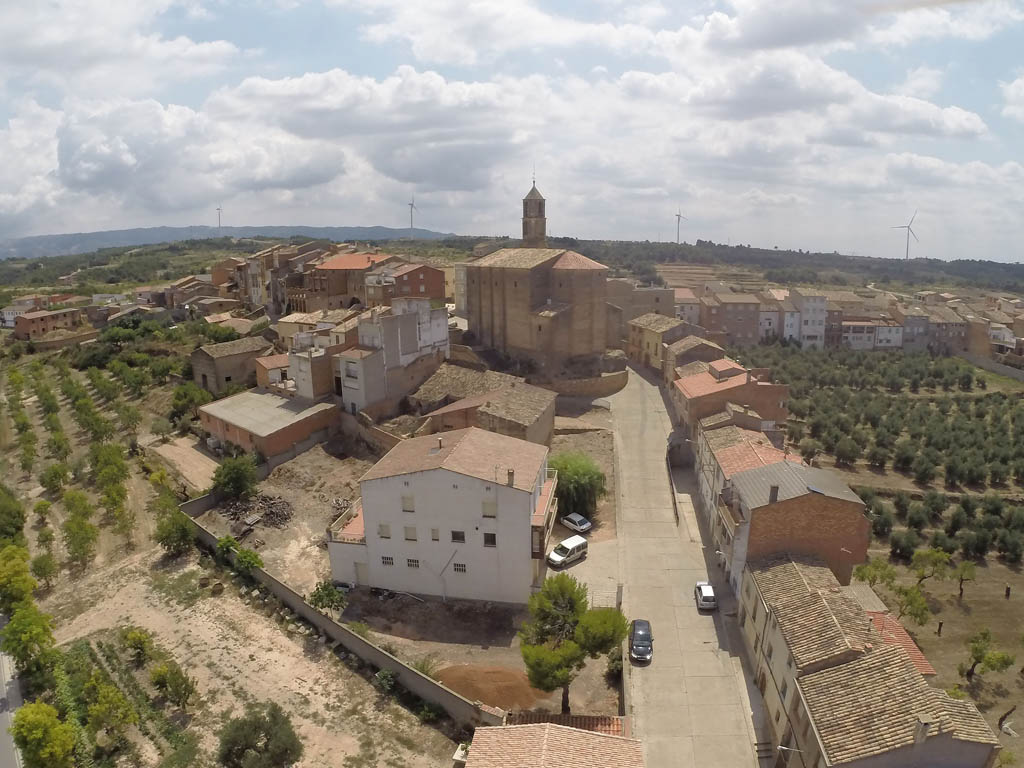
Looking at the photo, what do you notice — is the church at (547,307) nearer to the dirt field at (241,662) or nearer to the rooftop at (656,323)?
the rooftop at (656,323)

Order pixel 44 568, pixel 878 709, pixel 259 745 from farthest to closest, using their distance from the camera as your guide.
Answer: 1. pixel 44 568
2. pixel 259 745
3. pixel 878 709

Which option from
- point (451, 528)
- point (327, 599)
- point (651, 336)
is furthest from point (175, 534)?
point (651, 336)

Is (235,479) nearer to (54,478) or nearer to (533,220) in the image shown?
(54,478)

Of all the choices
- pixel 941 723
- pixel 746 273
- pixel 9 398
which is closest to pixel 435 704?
pixel 941 723

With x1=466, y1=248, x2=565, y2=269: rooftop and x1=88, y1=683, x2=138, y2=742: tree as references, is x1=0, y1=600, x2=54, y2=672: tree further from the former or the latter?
x1=466, y1=248, x2=565, y2=269: rooftop

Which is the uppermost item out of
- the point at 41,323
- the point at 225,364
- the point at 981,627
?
the point at 41,323

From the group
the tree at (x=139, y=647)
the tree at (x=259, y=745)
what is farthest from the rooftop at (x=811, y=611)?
the tree at (x=139, y=647)
